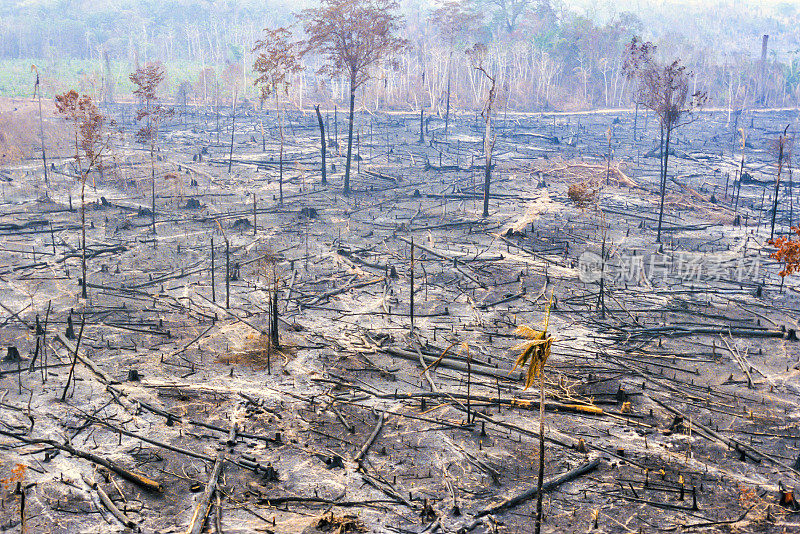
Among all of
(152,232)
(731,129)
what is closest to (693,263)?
(152,232)

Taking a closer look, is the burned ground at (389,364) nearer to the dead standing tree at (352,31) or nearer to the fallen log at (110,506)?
the fallen log at (110,506)

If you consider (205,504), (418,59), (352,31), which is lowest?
(205,504)

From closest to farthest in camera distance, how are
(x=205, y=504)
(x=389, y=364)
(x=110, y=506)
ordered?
(x=110, y=506) → (x=205, y=504) → (x=389, y=364)

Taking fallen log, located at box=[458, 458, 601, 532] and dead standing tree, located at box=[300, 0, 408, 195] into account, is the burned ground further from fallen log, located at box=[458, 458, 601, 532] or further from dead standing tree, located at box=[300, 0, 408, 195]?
dead standing tree, located at box=[300, 0, 408, 195]

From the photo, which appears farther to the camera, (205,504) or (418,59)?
(418,59)

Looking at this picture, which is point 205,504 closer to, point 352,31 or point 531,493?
point 531,493

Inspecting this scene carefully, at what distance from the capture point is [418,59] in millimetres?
101812

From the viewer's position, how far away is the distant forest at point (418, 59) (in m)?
90.1

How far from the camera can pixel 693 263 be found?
33.5 metres

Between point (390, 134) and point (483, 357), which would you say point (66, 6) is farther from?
point (483, 357)

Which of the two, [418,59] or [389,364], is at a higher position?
[418,59]

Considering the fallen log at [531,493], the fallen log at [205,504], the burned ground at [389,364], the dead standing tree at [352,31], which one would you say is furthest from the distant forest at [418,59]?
the fallen log at [531,493]

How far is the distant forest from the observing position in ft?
295

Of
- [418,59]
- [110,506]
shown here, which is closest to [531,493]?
[110,506]
